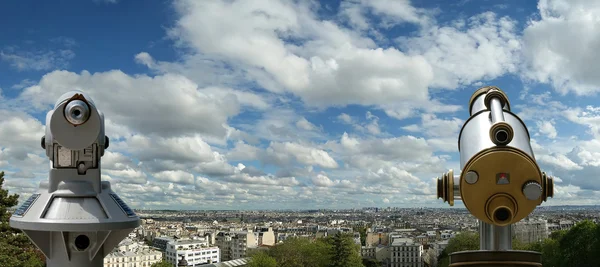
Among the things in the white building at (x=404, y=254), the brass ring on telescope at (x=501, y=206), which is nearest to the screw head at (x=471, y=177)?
the brass ring on telescope at (x=501, y=206)

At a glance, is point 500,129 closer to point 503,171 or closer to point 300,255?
point 503,171

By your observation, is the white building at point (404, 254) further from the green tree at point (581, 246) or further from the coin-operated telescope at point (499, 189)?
the coin-operated telescope at point (499, 189)

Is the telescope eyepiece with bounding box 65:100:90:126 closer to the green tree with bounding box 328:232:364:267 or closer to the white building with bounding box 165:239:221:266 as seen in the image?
the green tree with bounding box 328:232:364:267

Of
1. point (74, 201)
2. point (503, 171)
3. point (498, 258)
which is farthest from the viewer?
point (74, 201)

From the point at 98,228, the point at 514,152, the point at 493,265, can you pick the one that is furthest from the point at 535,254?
the point at 98,228

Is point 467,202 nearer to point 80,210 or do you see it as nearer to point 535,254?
point 535,254

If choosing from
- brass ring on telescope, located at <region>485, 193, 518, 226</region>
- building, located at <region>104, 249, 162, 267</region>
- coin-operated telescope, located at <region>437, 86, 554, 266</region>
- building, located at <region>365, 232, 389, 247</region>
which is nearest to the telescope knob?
coin-operated telescope, located at <region>437, 86, 554, 266</region>

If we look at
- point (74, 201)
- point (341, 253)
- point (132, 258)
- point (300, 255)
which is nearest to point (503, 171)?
point (74, 201)
